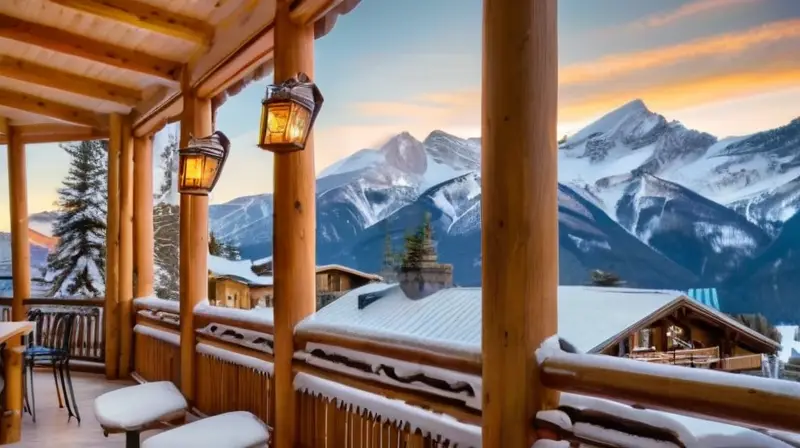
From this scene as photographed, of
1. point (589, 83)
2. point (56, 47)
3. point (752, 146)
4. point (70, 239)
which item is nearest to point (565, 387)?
point (752, 146)

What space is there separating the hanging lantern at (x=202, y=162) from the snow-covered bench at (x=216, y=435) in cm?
173

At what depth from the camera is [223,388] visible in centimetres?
438

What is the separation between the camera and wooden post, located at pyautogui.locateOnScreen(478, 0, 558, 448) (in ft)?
6.45

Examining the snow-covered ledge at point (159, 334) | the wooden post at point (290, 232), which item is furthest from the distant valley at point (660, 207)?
the snow-covered ledge at point (159, 334)

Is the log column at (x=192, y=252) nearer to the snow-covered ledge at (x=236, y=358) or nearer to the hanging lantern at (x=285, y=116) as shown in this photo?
the snow-covered ledge at (x=236, y=358)

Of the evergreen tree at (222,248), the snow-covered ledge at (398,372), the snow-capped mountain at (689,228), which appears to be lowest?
the snow-covered ledge at (398,372)

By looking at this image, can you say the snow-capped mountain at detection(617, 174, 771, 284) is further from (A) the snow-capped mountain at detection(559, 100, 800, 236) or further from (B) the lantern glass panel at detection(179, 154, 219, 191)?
(B) the lantern glass panel at detection(179, 154, 219, 191)

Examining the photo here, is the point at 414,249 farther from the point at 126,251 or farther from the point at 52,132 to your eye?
the point at 52,132

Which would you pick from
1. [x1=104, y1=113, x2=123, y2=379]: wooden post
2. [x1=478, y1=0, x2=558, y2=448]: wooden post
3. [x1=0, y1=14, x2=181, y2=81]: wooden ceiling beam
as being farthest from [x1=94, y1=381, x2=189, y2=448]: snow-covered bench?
[x1=104, y1=113, x2=123, y2=379]: wooden post

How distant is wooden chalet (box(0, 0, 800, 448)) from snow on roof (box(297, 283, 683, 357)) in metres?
0.01

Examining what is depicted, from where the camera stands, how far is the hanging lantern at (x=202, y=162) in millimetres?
4176

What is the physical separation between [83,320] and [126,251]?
1138mm

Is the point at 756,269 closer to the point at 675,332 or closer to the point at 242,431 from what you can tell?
the point at 675,332

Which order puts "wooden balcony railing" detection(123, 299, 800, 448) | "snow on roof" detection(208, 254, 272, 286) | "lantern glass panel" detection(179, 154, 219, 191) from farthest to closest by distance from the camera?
"snow on roof" detection(208, 254, 272, 286) → "lantern glass panel" detection(179, 154, 219, 191) → "wooden balcony railing" detection(123, 299, 800, 448)
